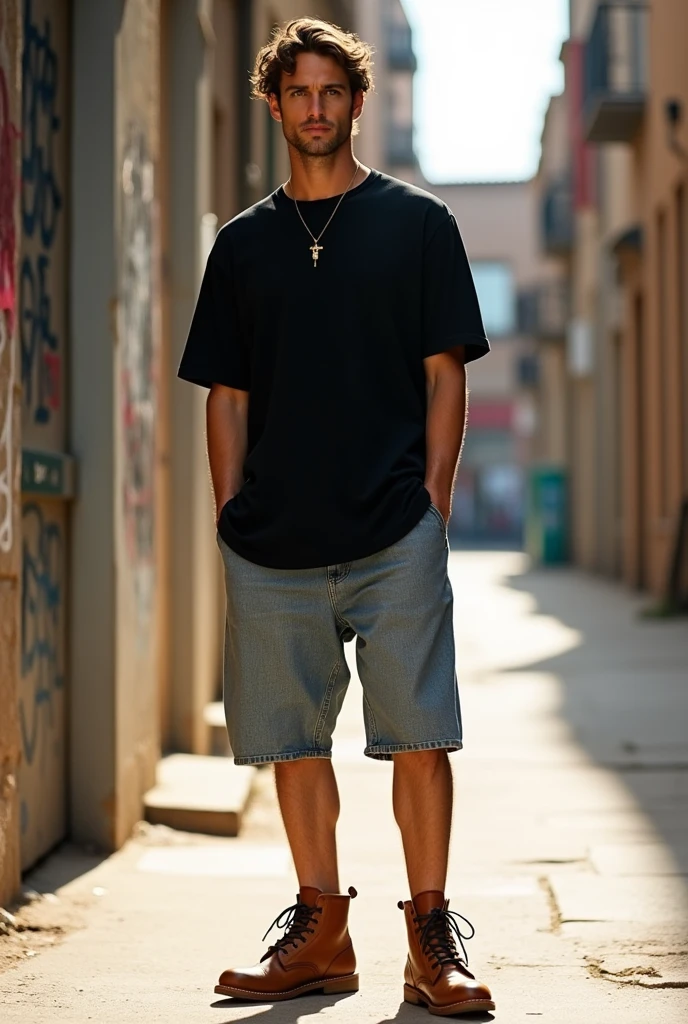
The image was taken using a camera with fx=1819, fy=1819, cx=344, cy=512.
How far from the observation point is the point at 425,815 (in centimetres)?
383

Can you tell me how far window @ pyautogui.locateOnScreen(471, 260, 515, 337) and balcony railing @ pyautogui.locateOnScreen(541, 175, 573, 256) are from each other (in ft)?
50.2

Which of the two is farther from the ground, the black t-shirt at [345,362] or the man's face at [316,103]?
the man's face at [316,103]

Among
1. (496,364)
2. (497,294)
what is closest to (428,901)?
(497,294)

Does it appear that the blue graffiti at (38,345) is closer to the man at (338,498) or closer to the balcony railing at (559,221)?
the man at (338,498)

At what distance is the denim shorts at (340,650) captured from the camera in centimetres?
380

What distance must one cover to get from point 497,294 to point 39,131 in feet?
147

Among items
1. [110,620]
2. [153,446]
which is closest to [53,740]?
[110,620]

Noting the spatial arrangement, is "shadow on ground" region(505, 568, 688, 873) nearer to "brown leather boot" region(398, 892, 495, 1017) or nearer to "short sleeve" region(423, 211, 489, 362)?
"brown leather boot" region(398, 892, 495, 1017)

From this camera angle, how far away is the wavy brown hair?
3883mm

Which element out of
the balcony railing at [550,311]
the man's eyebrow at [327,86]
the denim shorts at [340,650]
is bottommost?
the denim shorts at [340,650]

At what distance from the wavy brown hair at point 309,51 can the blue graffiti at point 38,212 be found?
1.52m

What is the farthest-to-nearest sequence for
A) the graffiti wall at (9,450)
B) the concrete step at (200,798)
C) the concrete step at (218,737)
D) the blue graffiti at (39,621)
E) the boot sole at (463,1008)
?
the concrete step at (218,737) → the concrete step at (200,798) → the blue graffiti at (39,621) → the graffiti wall at (9,450) → the boot sole at (463,1008)

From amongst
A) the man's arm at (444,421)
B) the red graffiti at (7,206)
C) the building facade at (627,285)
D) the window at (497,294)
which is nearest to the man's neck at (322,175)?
the man's arm at (444,421)

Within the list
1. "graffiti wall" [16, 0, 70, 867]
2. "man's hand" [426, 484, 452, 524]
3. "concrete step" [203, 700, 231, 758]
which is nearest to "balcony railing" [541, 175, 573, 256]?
"concrete step" [203, 700, 231, 758]
